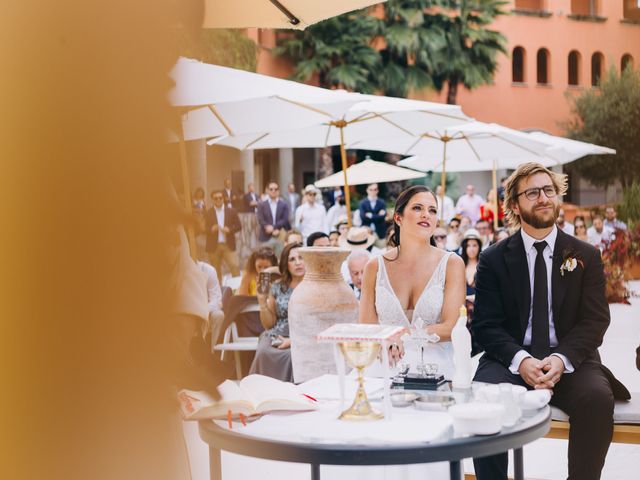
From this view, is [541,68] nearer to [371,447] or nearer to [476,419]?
[476,419]

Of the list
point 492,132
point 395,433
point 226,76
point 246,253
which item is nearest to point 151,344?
point 395,433

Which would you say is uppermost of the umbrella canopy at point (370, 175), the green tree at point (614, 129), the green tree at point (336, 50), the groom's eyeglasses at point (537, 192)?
the green tree at point (336, 50)

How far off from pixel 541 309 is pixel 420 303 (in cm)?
71

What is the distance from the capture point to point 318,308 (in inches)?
201

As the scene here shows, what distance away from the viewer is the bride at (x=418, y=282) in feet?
14.9

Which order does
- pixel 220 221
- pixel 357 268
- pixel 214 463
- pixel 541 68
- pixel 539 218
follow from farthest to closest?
pixel 541 68, pixel 220 221, pixel 357 268, pixel 539 218, pixel 214 463

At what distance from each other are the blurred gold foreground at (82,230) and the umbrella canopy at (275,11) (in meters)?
2.64

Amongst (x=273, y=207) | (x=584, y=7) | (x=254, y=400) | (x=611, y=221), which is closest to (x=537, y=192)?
(x=254, y=400)

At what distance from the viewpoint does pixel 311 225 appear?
15945mm

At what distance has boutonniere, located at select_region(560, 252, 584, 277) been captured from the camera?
13.4 ft

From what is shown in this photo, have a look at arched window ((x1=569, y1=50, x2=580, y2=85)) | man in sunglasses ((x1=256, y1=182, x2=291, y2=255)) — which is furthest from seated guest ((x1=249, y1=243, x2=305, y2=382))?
arched window ((x1=569, y1=50, x2=580, y2=85))

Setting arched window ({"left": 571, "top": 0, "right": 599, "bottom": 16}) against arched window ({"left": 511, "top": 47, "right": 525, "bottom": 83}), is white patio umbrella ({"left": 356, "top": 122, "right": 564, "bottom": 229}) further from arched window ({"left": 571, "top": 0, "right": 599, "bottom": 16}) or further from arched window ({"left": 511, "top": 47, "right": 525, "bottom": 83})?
arched window ({"left": 571, "top": 0, "right": 599, "bottom": 16})

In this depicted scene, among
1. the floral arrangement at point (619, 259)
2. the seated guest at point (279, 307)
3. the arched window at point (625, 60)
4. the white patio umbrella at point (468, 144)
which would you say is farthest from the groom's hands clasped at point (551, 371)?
the arched window at point (625, 60)

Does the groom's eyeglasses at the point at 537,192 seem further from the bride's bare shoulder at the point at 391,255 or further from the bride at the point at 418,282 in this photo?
the bride's bare shoulder at the point at 391,255
